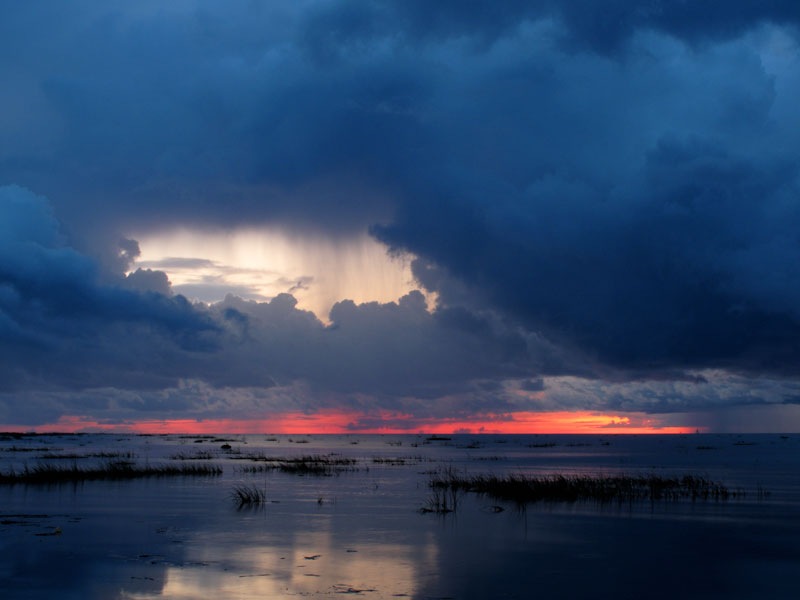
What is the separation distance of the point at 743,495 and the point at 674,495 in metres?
6.49

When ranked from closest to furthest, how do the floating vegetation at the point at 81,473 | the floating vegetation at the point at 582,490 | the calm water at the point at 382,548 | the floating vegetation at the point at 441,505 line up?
the calm water at the point at 382,548, the floating vegetation at the point at 441,505, the floating vegetation at the point at 582,490, the floating vegetation at the point at 81,473

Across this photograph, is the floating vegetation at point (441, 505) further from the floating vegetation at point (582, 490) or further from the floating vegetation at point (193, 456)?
the floating vegetation at point (193, 456)

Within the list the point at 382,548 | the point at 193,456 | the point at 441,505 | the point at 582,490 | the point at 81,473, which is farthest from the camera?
the point at 193,456

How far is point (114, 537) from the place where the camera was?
27125 mm

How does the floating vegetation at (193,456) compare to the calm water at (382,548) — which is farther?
the floating vegetation at (193,456)

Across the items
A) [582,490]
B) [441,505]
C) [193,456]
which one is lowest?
[193,456]

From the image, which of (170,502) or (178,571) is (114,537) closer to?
(178,571)

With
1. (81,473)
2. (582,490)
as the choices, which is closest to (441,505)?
(582,490)

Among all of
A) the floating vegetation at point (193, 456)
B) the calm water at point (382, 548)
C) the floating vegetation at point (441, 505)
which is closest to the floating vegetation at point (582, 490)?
the floating vegetation at point (441, 505)

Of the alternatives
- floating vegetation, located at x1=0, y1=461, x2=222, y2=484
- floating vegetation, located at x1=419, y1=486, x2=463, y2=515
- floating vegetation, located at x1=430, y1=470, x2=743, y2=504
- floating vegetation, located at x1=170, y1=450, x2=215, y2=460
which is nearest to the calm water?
floating vegetation, located at x1=419, y1=486, x2=463, y2=515

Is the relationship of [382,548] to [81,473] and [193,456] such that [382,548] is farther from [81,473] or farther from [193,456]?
[193,456]

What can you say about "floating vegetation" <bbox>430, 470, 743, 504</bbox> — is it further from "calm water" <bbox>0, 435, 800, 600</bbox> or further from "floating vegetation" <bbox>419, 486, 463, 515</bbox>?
"calm water" <bbox>0, 435, 800, 600</bbox>

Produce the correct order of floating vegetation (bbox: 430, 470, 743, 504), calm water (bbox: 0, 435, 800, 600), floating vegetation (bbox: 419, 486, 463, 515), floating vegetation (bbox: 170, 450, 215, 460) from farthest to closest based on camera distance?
floating vegetation (bbox: 170, 450, 215, 460) → floating vegetation (bbox: 430, 470, 743, 504) → floating vegetation (bbox: 419, 486, 463, 515) → calm water (bbox: 0, 435, 800, 600)

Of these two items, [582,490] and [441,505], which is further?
[582,490]
